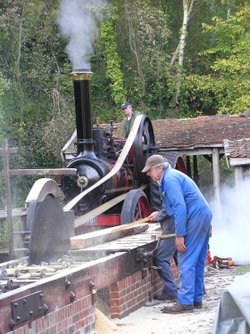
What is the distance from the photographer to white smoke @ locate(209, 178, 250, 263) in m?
16.2

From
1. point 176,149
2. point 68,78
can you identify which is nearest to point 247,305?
point 176,149

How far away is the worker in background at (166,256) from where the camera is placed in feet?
32.7

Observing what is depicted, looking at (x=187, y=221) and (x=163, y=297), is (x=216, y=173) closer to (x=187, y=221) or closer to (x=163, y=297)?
(x=163, y=297)

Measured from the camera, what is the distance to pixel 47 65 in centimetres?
3061

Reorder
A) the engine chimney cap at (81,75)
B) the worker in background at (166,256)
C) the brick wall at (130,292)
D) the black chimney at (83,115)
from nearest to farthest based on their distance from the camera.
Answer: the brick wall at (130,292) < the worker in background at (166,256) < the black chimney at (83,115) < the engine chimney cap at (81,75)

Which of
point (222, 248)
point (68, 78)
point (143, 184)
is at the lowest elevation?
point (222, 248)

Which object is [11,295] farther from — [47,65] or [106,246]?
[47,65]

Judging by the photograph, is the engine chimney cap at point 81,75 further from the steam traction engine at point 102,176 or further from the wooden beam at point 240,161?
the wooden beam at point 240,161

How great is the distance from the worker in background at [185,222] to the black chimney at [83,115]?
447 cm

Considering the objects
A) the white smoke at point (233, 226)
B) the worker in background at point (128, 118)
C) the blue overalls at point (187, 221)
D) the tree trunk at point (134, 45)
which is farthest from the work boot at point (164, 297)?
the tree trunk at point (134, 45)

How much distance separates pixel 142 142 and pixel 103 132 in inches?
38.5

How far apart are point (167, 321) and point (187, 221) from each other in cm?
112

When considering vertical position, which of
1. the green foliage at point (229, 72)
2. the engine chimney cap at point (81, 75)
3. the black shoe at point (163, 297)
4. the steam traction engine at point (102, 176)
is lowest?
the black shoe at point (163, 297)

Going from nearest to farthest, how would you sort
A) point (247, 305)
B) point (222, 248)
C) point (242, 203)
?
1. point (247, 305)
2. point (222, 248)
3. point (242, 203)
